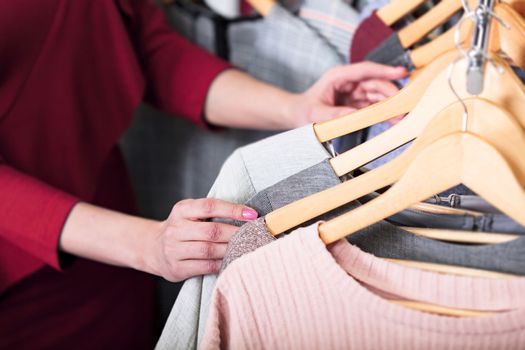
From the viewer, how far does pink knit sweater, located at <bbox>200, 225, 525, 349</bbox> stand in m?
0.41

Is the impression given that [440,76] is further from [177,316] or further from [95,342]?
[95,342]

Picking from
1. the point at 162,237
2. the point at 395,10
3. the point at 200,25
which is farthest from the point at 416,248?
the point at 200,25

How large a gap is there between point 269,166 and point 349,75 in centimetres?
21

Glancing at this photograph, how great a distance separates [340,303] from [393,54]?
1.10 feet

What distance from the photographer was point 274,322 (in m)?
0.45

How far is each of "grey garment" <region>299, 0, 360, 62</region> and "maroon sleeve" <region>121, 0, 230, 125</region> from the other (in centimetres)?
13

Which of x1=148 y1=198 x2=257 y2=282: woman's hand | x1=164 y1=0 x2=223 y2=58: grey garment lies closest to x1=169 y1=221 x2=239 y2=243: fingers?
x1=148 y1=198 x2=257 y2=282: woman's hand

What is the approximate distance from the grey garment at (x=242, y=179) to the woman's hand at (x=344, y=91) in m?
0.15

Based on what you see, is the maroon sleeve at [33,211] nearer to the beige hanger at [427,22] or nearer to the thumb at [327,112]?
the thumb at [327,112]

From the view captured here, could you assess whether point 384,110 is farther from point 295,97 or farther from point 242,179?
point 295,97

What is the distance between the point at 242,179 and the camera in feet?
1.67

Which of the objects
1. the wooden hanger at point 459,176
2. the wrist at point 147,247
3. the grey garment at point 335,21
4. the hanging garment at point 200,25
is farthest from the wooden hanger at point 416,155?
the hanging garment at point 200,25

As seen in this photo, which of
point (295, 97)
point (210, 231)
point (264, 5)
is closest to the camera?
point (210, 231)

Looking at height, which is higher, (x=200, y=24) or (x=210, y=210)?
(x=200, y=24)
